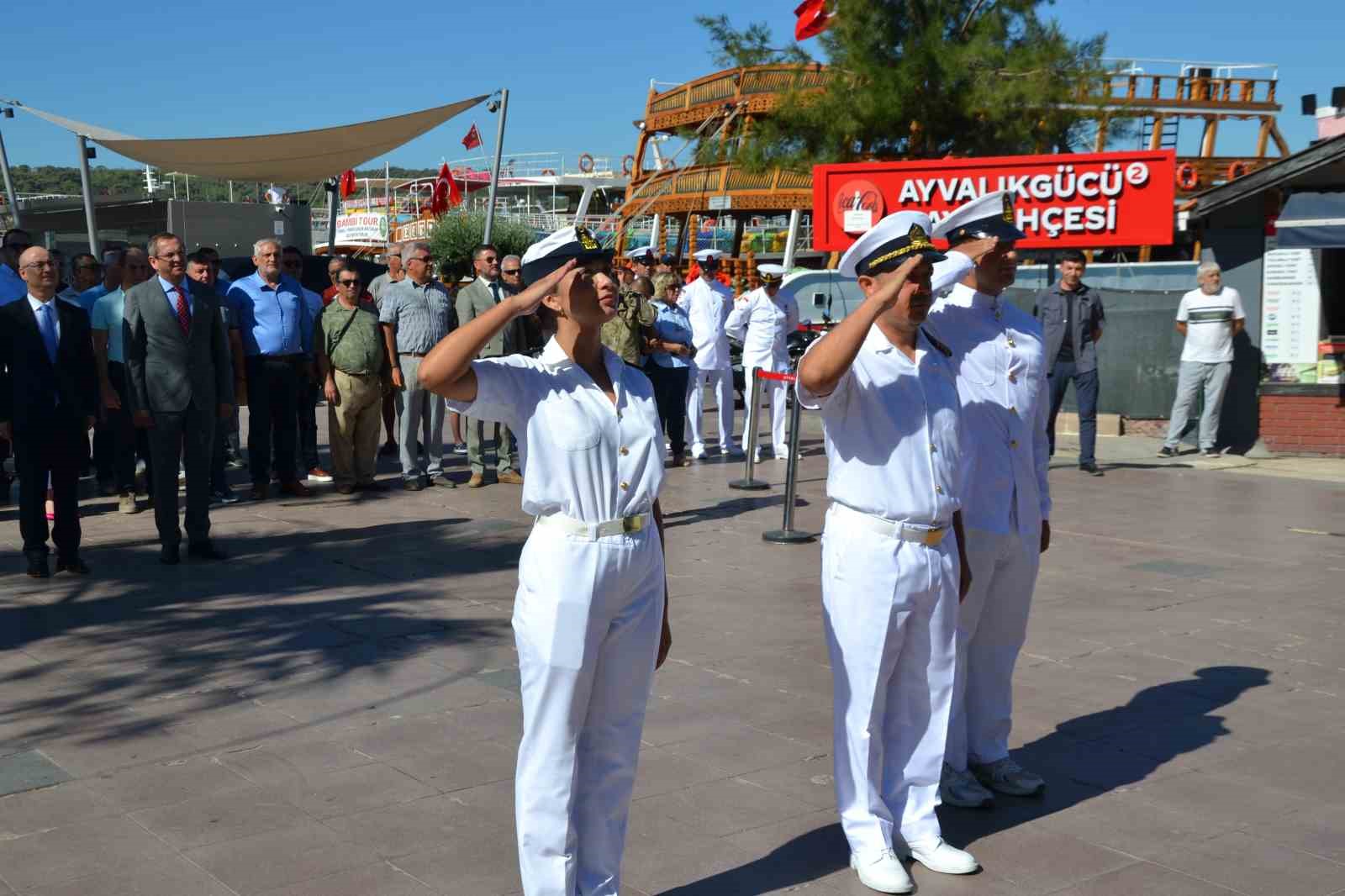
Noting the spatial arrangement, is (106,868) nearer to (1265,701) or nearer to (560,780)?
(560,780)

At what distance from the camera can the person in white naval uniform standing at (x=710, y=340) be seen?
48.1 feet

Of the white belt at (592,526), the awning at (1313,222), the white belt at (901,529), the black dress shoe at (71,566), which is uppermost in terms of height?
the awning at (1313,222)

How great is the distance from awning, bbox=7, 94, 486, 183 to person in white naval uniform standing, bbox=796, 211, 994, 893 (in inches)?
453

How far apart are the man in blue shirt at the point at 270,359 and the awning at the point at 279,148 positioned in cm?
332

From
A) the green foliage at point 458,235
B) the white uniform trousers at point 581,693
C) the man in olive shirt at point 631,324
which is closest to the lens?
the white uniform trousers at point 581,693

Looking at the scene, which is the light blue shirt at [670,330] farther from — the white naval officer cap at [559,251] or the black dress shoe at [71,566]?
the white naval officer cap at [559,251]

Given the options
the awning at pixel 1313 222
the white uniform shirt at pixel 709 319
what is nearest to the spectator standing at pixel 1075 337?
the awning at pixel 1313 222

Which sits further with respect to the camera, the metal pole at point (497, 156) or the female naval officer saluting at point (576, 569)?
the metal pole at point (497, 156)

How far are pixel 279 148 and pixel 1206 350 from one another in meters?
10.3

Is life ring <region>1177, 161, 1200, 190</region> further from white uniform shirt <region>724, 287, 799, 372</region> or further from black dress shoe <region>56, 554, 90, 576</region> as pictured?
black dress shoe <region>56, 554, 90, 576</region>

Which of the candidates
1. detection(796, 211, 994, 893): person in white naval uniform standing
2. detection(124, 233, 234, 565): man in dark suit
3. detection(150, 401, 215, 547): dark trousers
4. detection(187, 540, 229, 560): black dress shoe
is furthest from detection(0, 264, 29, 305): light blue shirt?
detection(796, 211, 994, 893): person in white naval uniform standing

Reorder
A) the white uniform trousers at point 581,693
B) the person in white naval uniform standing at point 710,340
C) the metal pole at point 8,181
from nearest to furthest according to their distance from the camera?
the white uniform trousers at point 581,693
the person in white naval uniform standing at point 710,340
the metal pole at point 8,181

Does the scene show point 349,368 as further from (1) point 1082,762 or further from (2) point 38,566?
(1) point 1082,762

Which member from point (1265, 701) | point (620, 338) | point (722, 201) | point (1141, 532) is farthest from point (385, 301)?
point (722, 201)
